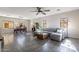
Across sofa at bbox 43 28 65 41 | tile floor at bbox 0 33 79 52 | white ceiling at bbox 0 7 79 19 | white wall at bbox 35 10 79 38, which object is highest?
white ceiling at bbox 0 7 79 19

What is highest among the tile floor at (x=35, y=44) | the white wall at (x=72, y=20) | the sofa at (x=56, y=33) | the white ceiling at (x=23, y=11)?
the white ceiling at (x=23, y=11)

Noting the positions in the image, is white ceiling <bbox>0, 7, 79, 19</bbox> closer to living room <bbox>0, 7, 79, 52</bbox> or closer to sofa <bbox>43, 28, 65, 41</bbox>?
living room <bbox>0, 7, 79, 52</bbox>

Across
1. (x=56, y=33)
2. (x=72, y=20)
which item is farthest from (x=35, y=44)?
(x=72, y=20)

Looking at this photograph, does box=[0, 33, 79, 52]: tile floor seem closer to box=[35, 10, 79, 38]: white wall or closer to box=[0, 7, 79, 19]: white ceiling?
box=[35, 10, 79, 38]: white wall

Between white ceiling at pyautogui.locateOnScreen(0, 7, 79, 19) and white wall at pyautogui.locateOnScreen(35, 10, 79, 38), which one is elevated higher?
white ceiling at pyautogui.locateOnScreen(0, 7, 79, 19)

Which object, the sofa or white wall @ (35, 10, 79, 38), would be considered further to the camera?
the sofa

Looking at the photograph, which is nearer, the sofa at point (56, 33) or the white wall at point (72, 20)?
the white wall at point (72, 20)

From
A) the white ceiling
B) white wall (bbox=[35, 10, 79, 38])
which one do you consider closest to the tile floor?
white wall (bbox=[35, 10, 79, 38])

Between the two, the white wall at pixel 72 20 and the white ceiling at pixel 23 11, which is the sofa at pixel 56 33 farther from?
the white ceiling at pixel 23 11

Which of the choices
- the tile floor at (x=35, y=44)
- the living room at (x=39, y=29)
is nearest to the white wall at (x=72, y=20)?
the living room at (x=39, y=29)

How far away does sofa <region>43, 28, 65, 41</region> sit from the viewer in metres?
2.13

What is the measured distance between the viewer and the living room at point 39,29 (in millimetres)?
2049
